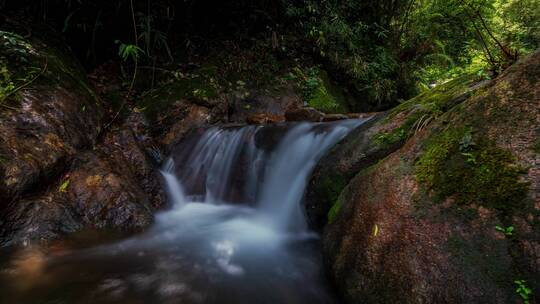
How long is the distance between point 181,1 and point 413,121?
19.0ft

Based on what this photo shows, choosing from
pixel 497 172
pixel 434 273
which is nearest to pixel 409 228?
pixel 434 273

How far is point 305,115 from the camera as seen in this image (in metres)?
6.22

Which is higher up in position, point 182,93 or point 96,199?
point 182,93

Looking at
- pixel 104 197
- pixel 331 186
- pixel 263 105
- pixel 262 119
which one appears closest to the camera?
pixel 331 186

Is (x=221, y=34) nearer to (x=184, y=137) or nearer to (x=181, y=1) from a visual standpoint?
(x=181, y=1)

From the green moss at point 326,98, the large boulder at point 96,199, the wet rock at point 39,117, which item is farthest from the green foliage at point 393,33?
the large boulder at point 96,199

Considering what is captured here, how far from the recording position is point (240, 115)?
258 inches

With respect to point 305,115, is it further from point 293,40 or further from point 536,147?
point 536,147

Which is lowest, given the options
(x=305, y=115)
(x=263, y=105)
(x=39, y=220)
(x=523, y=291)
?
(x=523, y=291)

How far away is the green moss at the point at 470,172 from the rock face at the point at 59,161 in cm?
311

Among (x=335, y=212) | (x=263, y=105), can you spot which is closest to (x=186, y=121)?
(x=263, y=105)

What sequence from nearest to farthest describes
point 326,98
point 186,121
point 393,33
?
point 186,121 < point 326,98 < point 393,33

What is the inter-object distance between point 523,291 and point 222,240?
2839 mm

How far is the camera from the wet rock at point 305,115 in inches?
242
